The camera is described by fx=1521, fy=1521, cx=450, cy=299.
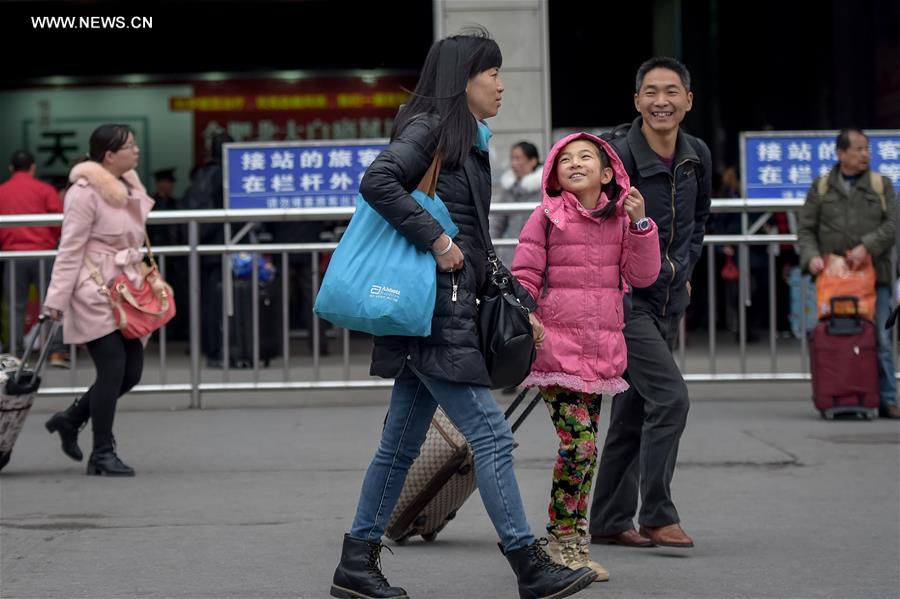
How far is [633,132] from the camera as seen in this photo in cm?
593

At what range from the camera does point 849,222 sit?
9.54 m

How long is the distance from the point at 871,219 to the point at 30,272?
5.76 m

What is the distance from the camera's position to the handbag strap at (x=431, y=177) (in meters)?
4.84

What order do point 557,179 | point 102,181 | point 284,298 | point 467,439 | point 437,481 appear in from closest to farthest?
point 467,439 → point 557,179 → point 437,481 → point 102,181 → point 284,298

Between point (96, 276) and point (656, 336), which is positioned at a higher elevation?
point (96, 276)

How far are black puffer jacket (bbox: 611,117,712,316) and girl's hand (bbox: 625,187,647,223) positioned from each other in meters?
0.53

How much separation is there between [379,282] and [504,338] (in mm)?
448

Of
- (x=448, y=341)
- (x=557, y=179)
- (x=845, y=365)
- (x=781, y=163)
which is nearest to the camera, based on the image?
(x=448, y=341)

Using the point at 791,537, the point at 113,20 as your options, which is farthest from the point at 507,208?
the point at 791,537

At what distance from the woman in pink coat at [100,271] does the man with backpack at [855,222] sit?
4220 millimetres

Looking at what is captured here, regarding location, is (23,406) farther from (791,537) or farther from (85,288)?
(791,537)

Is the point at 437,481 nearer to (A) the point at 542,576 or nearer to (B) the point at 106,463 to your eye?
(A) the point at 542,576

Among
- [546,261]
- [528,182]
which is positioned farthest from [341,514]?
[528,182]

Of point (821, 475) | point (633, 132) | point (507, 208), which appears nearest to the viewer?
point (633, 132)
